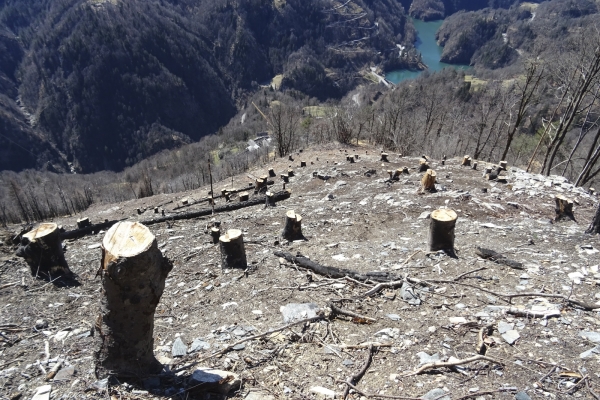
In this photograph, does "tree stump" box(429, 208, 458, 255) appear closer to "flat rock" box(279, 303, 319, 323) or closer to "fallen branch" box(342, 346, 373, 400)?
"flat rock" box(279, 303, 319, 323)

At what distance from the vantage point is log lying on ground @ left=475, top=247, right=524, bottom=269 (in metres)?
5.24

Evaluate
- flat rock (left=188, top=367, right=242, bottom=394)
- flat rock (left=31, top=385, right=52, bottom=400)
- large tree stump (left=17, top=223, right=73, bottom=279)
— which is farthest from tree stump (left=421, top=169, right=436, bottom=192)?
flat rock (left=31, top=385, right=52, bottom=400)

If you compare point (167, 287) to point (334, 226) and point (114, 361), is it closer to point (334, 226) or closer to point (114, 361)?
point (114, 361)

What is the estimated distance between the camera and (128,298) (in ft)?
10.1

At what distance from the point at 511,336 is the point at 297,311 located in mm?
2393

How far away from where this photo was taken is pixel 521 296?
4.37m

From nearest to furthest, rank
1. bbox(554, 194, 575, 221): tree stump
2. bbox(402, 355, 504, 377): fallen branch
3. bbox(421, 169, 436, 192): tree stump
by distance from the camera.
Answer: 1. bbox(402, 355, 504, 377): fallen branch
2. bbox(554, 194, 575, 221): tree stump
3. bbox(421, 169, 436, 192): tree stump

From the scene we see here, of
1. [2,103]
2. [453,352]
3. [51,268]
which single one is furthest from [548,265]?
[2,103]

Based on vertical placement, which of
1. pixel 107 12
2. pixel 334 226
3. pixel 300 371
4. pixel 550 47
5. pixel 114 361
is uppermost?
pixel 107 12

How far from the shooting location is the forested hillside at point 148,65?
11162cm

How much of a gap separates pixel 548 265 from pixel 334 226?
457 centimetres

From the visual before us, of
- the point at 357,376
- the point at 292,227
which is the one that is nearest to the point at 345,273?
the point at 357,376

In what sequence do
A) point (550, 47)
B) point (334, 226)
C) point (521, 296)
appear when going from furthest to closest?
point (550, 47) < point (334, 226) < point (521, 296)

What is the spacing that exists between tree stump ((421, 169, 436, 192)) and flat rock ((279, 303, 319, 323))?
21.9 ft
